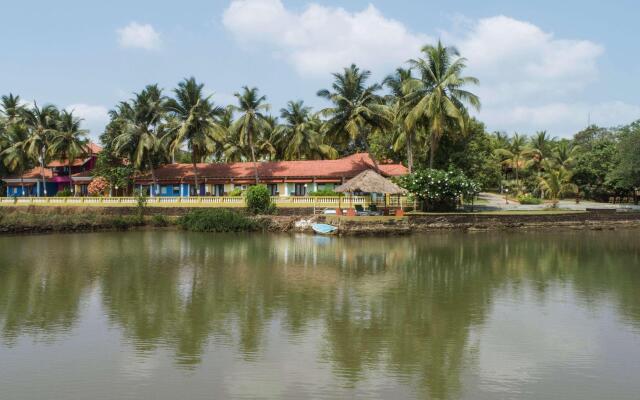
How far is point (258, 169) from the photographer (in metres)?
45.9

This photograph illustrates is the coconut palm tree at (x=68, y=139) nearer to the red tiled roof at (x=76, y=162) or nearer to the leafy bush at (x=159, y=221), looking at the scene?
the red tiled roof at (x=76, y=162)

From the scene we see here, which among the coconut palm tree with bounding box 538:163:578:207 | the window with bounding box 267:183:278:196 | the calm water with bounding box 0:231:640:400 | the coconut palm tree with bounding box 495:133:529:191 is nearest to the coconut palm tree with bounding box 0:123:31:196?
the window with bounding box 267:183:278:196

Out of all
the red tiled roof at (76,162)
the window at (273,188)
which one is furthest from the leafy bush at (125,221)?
the red tiled roof at (76,162)

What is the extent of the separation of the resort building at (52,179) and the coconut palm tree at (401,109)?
28.9 m

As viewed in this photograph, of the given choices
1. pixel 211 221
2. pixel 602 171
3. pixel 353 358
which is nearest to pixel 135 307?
pixel 353 358

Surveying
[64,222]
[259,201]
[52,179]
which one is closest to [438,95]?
[259,201]

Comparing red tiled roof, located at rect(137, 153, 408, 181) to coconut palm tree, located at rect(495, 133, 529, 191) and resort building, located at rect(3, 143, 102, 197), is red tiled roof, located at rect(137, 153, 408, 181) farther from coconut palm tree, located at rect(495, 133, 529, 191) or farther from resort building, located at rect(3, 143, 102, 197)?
coconut palm tree, located at rect(495, 133, 529, 191)

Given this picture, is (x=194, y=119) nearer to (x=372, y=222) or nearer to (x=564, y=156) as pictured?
(x=372, y=222)

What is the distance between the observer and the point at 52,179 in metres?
53.8

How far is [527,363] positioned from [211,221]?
91.5 feet

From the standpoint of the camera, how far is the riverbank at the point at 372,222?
110 ft

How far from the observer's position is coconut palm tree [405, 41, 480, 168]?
37.6 meters

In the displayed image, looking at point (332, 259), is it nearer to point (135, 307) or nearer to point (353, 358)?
point (135, 307)

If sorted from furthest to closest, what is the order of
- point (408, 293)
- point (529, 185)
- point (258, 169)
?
point (529, 185) → point (258, 169) → point (408, 293)
